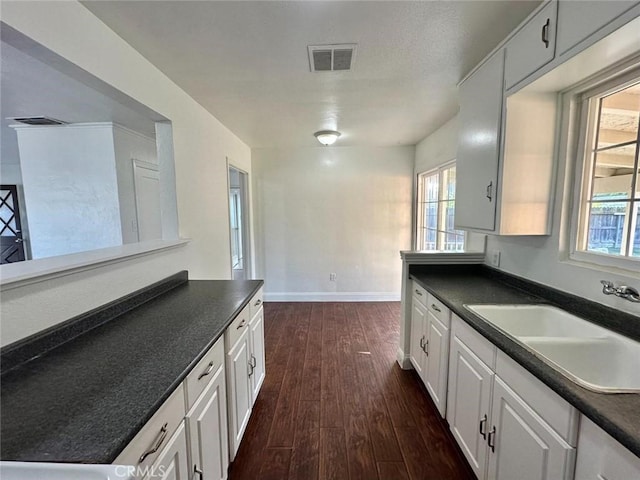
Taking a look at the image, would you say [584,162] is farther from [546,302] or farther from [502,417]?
[502,417]

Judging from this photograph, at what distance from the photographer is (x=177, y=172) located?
2.15 meters

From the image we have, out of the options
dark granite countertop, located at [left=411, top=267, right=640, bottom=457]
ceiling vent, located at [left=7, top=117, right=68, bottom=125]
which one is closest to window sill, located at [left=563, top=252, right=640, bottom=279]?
dark granite countertop, located at [left=411, top=267, right=640, bottom=457]

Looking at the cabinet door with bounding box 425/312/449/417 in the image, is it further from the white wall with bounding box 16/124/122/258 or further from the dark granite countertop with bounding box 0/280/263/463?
the white wall with bounding box 16/124/122/258

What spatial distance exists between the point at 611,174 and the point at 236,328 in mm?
2202

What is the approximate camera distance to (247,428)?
1950 millimetres

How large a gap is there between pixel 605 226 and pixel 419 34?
4.69 ft

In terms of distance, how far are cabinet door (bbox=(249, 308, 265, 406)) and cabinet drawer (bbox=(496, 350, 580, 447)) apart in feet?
4.86

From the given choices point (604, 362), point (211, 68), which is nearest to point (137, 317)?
point (211, 68)

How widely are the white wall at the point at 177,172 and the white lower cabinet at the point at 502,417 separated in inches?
76.5

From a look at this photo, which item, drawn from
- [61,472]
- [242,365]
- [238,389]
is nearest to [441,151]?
[242,365]

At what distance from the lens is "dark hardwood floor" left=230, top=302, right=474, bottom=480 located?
1647 mm

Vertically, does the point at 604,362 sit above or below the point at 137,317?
below

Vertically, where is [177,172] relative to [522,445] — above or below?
above

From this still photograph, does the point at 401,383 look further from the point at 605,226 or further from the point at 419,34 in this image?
the point at 419,34
